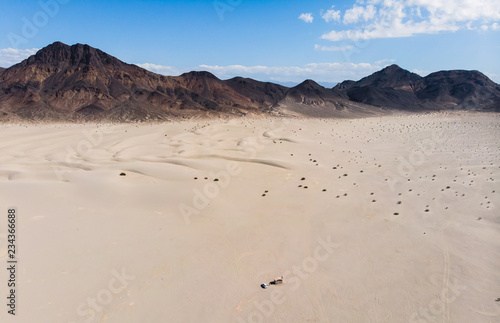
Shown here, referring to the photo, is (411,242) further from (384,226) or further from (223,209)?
(223,209)

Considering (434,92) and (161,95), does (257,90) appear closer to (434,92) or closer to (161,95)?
(161,95)

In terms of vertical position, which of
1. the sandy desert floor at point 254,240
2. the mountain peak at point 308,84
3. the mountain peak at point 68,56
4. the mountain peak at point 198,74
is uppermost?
the mountain peak at point 68,56

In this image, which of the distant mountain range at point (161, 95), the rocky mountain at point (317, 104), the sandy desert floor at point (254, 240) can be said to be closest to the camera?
the sandy desert floor at point (254, 240)

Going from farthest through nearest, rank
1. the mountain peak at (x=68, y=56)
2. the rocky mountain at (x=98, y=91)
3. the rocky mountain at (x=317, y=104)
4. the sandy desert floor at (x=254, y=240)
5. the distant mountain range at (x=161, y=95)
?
the mountain peak at (x=68, y=56), the rocky mountain at (x=317, y=104), the distant mountain range at (x=161, y=95), the rocky mountain at (x=98, y=91), the sandy desert floor at (x=254, y=240)

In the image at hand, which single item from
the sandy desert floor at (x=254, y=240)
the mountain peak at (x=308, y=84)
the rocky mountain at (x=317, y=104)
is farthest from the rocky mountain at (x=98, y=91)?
the sandy desert floor at (x=254, y=240)

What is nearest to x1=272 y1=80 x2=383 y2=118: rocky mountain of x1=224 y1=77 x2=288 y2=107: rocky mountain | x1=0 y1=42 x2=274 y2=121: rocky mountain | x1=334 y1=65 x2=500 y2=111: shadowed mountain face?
x1=224 y1=77 x2=288 y2=107: rocky mountain

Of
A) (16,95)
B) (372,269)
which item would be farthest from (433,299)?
(16,95)

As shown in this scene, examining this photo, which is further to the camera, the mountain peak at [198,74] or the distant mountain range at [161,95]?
the mountain peak at [198,74]

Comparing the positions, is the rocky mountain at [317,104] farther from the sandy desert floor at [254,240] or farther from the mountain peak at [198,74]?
the sandy desert floor at [254,240]
